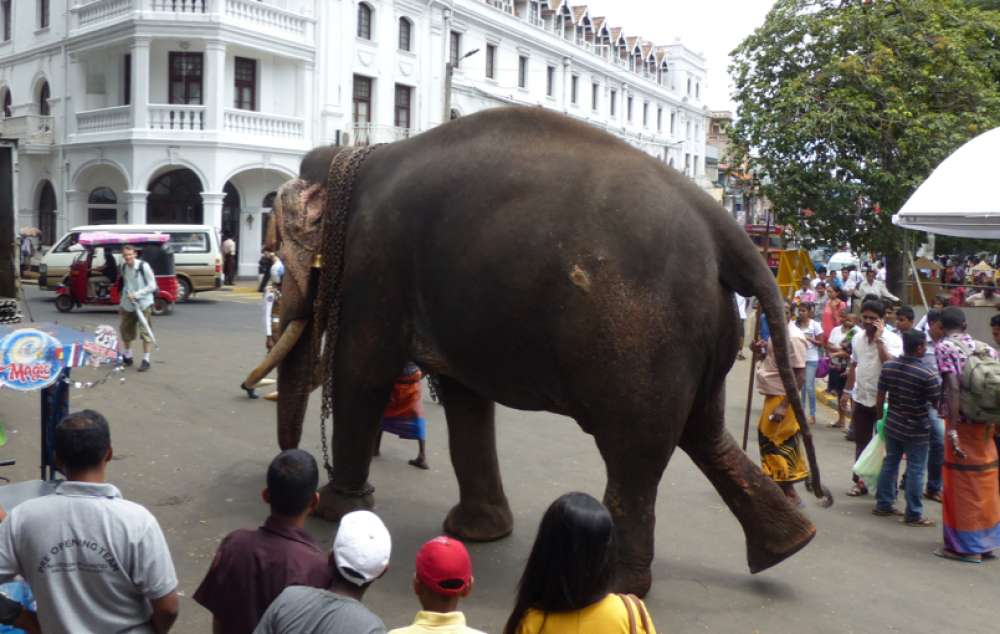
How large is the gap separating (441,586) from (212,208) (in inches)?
980

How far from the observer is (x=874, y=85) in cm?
1498

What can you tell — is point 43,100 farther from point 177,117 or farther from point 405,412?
point 405,412

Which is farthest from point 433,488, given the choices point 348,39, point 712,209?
point 348,39

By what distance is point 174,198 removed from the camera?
2733cm

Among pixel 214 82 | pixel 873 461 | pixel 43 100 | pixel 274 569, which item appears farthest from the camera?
pixel 43 100

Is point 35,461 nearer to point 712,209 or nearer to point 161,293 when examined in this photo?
point 712,209

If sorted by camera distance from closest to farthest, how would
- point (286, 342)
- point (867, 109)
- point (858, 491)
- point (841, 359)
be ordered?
point (286, 342)
point (858, 491)
point (841, 359)
point (867, 109)

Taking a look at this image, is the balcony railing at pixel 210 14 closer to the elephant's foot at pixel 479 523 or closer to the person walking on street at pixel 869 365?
the person walking on street at pixel 869 365

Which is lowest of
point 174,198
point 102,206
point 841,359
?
point 841,359

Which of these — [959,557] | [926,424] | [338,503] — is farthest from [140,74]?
[959,557]

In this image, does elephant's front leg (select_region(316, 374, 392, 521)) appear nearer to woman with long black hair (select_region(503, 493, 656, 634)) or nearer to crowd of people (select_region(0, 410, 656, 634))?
crowd of people (select_region(0, 410, 656, 634))

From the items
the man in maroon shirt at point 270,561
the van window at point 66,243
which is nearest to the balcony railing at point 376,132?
the van window at point 66,243

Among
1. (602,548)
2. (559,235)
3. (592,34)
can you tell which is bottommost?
(602,548)

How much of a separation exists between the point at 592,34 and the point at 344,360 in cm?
4168
